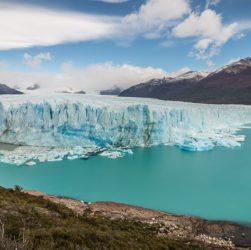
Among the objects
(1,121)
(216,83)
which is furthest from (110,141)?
(216,83)

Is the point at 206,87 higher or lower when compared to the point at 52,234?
higher

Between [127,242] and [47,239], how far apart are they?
150cm

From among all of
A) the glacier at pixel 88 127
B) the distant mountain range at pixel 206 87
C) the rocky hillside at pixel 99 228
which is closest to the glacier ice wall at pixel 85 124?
the glacier at pixel 88 127

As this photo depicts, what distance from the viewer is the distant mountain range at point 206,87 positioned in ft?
224

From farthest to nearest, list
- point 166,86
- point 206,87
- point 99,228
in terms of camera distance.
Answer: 1. point 166,86
2. point 206,87
3. point 99,228

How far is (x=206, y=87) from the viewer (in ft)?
254

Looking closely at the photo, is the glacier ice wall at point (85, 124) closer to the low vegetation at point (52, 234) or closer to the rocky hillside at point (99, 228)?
the rocky hillside at point (99, 228)

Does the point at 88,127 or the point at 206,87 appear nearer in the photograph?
the point at 88,127

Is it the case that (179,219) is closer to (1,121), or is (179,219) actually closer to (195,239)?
(195,239)

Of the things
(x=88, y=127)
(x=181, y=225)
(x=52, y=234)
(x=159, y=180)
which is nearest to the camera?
(x=52, y=234)

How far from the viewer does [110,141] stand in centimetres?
1933

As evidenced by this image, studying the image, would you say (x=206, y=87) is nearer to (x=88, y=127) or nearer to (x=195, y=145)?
(x=195, y=145)

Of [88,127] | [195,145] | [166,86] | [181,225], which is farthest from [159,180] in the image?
[166,86]

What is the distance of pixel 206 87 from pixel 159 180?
220ft
